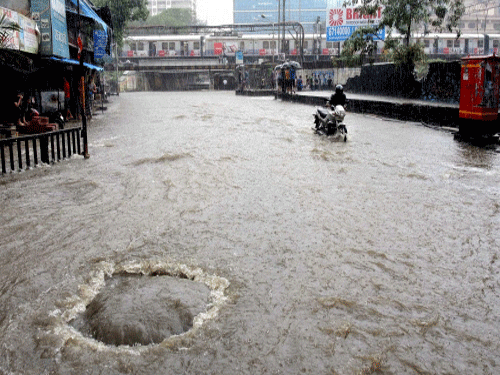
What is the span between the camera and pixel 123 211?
20.2ft

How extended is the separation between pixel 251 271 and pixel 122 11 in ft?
112

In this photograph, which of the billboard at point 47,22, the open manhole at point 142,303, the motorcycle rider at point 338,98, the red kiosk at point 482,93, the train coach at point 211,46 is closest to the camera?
the open manhole at point 142,303

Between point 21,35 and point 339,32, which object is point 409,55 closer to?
point 21,35

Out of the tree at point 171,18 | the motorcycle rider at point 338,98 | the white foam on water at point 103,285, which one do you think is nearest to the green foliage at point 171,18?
the tree at point 171,18

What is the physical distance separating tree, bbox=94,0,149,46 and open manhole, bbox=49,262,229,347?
33598mm

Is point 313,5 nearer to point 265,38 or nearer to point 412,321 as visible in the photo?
point 265,38

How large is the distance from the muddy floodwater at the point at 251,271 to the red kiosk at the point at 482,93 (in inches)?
128

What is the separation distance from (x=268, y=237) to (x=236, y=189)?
7.68 feet

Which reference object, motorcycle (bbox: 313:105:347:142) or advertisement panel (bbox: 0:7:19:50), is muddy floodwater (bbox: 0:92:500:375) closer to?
motorcycle (bbox: 313:105:347:142)

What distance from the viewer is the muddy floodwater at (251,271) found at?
3.01 metres

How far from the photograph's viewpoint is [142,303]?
3633 mm

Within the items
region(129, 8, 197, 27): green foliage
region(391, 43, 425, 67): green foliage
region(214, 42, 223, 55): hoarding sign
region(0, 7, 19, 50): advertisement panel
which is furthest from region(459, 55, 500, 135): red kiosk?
region(129, 8, 197, 27): green foliage

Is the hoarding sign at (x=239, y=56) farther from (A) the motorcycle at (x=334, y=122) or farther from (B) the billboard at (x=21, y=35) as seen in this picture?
(A) the motorcycle at (x=334, y=122)

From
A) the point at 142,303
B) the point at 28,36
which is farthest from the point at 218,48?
the point at 142,303
